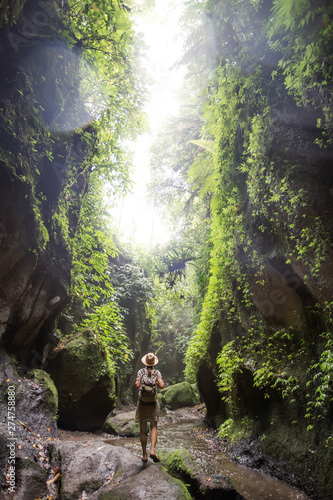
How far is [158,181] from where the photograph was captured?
18.1 m

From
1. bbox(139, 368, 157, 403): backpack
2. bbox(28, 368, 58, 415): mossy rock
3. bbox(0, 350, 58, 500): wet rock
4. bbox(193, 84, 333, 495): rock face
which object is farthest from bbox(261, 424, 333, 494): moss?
bbox(28, 368, 58, 415): mossy rock

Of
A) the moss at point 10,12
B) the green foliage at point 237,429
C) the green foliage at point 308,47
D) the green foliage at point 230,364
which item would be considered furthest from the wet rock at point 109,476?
the moss at point 10,12

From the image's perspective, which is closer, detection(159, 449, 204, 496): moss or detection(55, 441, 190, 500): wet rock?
detection(55, 441, 190, 500): wet rock

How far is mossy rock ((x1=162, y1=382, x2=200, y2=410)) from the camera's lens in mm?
14430

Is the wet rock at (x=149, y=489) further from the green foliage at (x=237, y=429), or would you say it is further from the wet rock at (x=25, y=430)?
the green foliage at (x=237, y=429)

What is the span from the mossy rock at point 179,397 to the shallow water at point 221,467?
200 inches

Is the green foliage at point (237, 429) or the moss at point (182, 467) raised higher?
the green foliage at point (237, 429)

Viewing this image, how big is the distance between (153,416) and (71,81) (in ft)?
25.1

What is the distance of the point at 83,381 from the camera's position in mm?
7641

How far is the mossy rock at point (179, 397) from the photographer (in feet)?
47.3

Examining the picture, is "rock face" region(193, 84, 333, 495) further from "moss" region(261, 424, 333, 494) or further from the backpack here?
the backpack

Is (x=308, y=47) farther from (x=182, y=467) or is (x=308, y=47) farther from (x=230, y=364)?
(x=182, y=467)

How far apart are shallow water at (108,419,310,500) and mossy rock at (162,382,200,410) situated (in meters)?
5.09

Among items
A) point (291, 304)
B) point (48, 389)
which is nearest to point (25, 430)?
point (48, 389)
